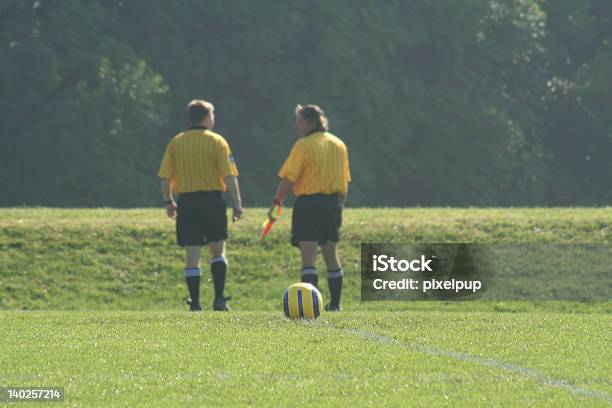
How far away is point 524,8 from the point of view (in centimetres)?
4719

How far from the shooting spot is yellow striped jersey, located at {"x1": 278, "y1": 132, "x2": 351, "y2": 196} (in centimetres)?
1306

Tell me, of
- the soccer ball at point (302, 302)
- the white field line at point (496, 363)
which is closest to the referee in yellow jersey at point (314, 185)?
the soccer ball at point (302, 302)

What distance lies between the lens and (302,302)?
37.4ft

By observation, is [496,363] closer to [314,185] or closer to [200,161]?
[314,185]

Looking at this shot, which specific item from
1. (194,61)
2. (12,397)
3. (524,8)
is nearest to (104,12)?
(194,61)

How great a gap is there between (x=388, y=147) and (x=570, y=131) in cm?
793

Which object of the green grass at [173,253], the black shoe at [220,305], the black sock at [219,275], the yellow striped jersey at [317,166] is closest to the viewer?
the yellow striped jersey at [317,166]

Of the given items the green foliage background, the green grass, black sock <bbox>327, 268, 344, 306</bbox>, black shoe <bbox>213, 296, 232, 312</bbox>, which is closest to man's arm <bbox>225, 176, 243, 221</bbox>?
black shoe <bbox>213, 296, 232, 312</bbox>

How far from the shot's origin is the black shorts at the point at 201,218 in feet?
43.1

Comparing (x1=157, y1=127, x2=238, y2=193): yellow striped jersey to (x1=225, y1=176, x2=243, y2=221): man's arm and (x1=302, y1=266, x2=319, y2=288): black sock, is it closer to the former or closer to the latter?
(x1=225, y1=176, x2=243, y2=221): man's arm

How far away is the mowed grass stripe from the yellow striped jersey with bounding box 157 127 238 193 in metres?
1.83

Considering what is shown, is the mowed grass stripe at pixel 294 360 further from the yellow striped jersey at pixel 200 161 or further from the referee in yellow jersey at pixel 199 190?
the yellow striped jersey at pixel 200 161

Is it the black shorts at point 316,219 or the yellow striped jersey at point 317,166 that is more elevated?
the yellow striped jersey at point 317,166

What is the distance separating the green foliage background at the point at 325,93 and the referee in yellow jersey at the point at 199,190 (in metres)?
25.9
